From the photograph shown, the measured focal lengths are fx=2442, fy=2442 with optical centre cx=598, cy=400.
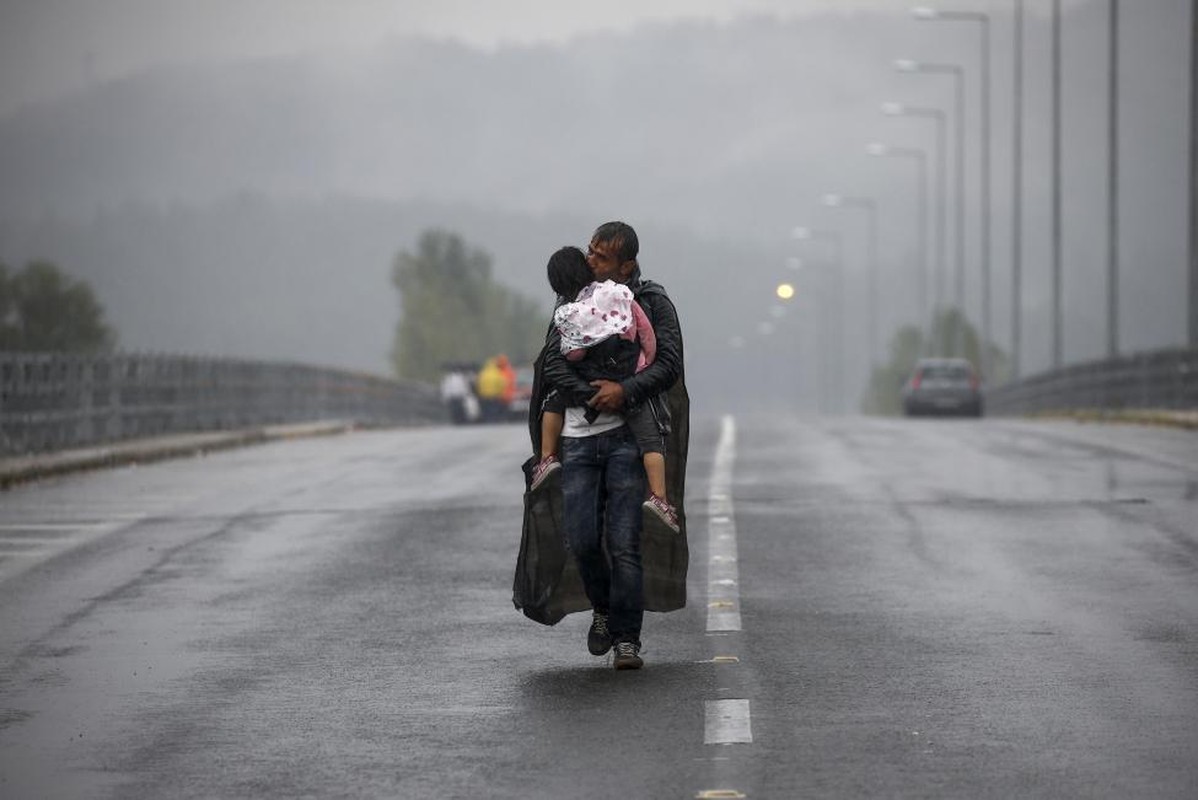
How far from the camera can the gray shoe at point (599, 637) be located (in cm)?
975

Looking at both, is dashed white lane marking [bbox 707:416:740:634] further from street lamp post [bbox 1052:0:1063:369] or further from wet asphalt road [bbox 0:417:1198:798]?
street lamp post [bbox 1052:0:1063:369]

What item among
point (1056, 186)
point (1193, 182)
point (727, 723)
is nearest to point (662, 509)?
point (727, 723)

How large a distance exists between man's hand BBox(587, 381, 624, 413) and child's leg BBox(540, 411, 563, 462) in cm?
27

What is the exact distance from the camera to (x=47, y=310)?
175875 mm

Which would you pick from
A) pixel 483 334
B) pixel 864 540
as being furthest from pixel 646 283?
pixel 483 334

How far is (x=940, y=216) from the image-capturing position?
90875mm

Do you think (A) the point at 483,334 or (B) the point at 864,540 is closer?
(B) the point at 864,540

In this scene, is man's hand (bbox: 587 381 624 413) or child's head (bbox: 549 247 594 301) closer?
man's hand (bbox: 587 381 624 413)

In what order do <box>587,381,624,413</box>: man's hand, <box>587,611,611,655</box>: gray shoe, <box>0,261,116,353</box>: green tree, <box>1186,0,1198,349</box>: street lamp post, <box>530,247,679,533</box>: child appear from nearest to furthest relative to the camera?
<box>587,381,624,413</box>: man's hand
<box>530,247,679,533</box>: child
<box>587,611,611,655</box>: gray shoe
<box>1186,0,1198,349</box>: street lamp post
<box>0,261,116,353</box>: green tree

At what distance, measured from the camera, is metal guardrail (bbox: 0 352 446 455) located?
25844 mm

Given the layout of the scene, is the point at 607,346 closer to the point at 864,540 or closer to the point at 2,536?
the point at 864,540

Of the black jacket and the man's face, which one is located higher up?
the man's face

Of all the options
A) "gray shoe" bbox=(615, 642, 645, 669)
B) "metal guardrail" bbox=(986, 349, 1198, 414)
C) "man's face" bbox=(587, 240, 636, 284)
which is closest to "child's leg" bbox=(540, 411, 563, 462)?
"man's face" bbox=(587, 240, 636, 284)

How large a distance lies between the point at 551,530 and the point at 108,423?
20079mm
